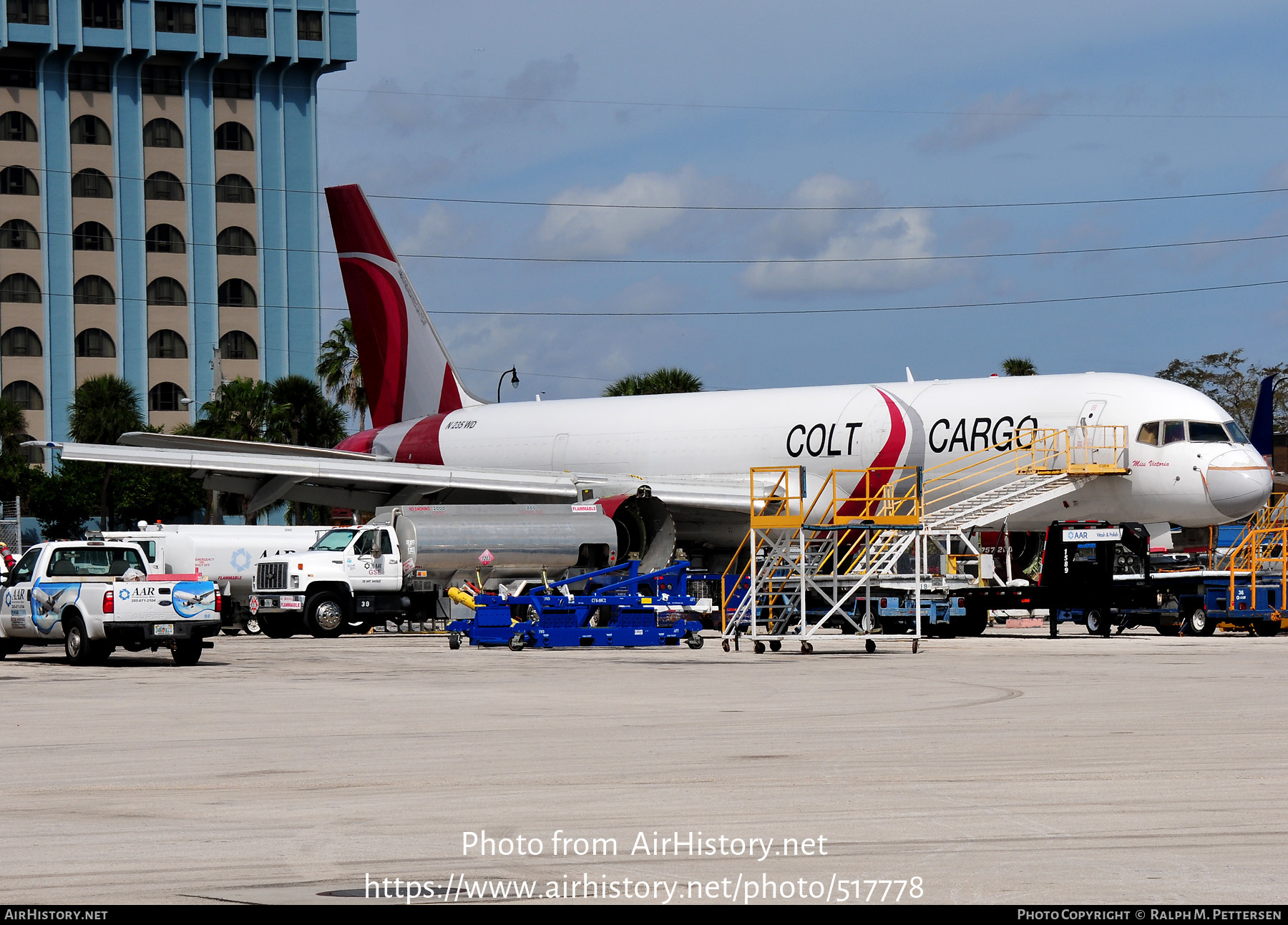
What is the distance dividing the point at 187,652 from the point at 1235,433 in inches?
743

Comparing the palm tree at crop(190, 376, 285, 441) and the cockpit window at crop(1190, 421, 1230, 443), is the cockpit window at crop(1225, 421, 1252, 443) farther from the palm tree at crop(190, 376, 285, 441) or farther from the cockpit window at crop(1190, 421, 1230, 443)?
the palm tree at crop(190, 376, 285, 441)

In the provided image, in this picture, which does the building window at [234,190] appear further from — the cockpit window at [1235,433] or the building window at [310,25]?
the cockpit window at [1235,433]

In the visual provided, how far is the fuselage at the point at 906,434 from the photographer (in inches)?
1125

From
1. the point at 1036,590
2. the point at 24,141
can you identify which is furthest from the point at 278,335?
the point at 1036,590

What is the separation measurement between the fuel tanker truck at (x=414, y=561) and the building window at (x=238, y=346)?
7348cm

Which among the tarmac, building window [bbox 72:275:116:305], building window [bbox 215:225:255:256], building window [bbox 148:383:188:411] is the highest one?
building window [bbox 215:225:255:256]

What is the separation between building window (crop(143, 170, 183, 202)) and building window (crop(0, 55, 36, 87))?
28.5 ft

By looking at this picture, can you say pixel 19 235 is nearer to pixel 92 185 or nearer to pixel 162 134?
pixel 92 185

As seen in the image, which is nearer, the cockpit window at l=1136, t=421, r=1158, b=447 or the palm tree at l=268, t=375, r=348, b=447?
the cockpit window at l=1136, t=421, r=1158, b=447

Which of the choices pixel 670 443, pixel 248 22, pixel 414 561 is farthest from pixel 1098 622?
pixel 248 22

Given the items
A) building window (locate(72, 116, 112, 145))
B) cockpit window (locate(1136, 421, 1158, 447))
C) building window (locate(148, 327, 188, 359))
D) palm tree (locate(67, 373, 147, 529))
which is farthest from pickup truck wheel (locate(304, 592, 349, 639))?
building window (locate(72, 116, 112, 145))

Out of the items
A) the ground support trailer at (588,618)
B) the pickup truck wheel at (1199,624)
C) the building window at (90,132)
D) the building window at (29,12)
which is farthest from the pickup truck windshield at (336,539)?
the building window at (29,12)

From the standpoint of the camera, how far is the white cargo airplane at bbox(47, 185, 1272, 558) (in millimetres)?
28906

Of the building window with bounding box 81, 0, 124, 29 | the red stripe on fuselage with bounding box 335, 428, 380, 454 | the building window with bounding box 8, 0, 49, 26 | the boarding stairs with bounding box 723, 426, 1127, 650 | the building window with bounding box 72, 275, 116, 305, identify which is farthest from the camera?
the building window with bounding box 72, 275, 116, 305
